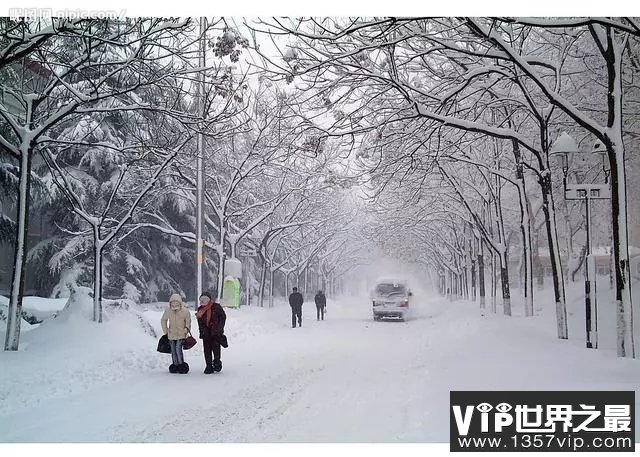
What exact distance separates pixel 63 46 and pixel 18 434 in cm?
710

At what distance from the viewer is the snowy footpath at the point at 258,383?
288 inches

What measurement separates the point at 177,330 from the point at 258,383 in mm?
1799

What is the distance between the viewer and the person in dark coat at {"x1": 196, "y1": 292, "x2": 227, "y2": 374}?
10.9m

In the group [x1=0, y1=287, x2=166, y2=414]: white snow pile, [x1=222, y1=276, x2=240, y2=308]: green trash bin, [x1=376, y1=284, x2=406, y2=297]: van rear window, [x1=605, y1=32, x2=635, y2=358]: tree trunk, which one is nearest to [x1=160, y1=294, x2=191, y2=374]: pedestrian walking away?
[x1=0, y1=287, x2=166, y2=414]: white snow pile

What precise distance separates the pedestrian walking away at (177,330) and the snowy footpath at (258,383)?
0.76ft

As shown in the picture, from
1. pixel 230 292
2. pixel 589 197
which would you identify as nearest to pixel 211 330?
pixel 230 292

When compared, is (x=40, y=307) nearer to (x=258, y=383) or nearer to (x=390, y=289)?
(x=258, y=383)

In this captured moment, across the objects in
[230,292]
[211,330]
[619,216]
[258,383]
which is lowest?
[258,383]

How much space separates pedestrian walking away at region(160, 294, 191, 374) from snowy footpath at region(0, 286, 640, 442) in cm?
23

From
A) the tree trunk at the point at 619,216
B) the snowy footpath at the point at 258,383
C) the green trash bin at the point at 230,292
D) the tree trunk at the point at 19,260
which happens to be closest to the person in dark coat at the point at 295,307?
the green trash bin at the point at 230,292

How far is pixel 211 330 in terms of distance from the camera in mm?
11062

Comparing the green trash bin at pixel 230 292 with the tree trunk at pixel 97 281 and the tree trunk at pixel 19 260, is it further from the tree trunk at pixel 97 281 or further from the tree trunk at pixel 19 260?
the tree trunk at pixel 19 260

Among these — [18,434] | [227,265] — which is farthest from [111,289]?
[18,434]

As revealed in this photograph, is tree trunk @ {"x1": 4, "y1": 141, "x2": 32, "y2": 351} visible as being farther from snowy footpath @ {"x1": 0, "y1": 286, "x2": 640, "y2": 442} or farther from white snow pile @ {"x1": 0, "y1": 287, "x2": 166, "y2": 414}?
snowy footpath @ {"x1": 0, "y1": 286, "x2": 640, "y2": 442}
